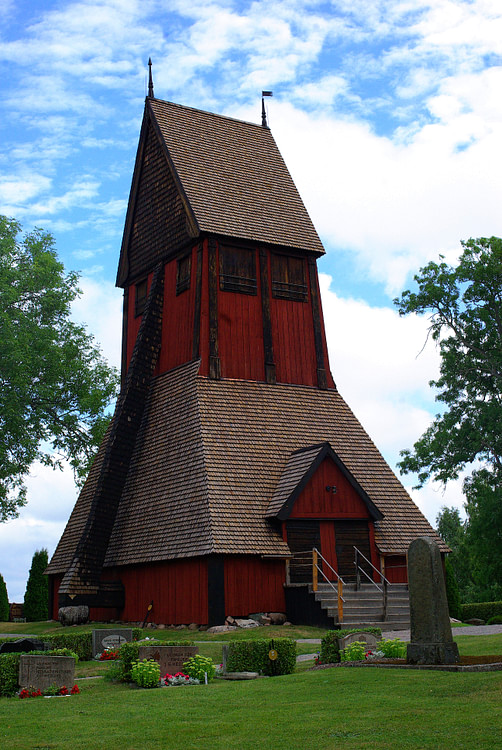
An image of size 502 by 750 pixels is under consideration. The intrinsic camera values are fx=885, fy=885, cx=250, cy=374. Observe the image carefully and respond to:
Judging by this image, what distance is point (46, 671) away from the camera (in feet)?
49.3

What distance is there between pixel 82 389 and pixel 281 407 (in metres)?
12.9

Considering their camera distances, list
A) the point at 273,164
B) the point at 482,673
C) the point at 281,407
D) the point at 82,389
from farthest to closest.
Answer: the point at 82,389 → the point at 273,164 → the point at 281,407 → the point at 482,673

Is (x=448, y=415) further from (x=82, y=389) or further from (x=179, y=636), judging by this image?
(x=179, y=636)

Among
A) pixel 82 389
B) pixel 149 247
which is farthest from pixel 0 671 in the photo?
pixel 82 389

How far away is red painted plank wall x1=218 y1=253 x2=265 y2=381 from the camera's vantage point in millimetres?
28859

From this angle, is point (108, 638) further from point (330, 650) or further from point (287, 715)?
point (287, 715)

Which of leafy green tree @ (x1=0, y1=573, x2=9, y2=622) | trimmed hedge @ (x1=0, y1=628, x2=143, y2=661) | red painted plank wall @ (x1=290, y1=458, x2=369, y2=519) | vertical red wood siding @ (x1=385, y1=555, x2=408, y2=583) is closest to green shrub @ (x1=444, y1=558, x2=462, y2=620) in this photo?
vertical red wood siding @ (x1=385, y1=555, x2=408, y2=583)

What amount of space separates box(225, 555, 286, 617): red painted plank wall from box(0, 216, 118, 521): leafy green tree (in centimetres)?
1570

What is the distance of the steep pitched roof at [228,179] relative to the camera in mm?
30328

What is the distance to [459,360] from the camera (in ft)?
134

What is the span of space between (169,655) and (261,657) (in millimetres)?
1635

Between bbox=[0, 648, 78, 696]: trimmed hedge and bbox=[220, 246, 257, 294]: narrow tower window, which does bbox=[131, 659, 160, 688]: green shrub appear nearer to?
bbox=[0, 648, 78, 696]: trimmed hedge

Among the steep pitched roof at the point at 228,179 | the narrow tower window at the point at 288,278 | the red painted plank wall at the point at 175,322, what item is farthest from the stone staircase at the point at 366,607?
the steep pitched roof at the point at 228,179

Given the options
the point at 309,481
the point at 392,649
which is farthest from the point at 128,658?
the point at 309,481
